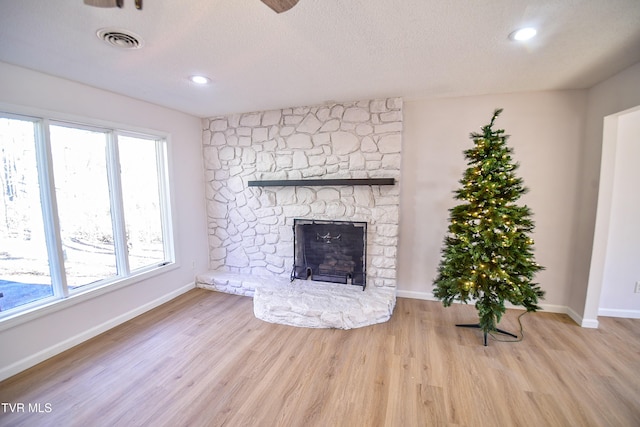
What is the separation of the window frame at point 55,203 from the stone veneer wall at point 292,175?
69 cm

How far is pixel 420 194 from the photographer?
319 centimetres

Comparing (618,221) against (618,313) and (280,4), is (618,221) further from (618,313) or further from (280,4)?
(280,4)

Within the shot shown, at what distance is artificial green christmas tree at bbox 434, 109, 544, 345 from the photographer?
86.0 inches

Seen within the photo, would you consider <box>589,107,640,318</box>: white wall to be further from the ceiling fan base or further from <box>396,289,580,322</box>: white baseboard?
the ceiling fan base

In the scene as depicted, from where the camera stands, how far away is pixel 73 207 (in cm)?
248

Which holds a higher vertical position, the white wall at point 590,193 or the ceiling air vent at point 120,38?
the ceiling air vent at point 120,38

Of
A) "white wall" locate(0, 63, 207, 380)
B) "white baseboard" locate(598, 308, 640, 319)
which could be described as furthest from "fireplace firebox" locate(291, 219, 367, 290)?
"white baseboard" locate(598, 308, 640, 319)

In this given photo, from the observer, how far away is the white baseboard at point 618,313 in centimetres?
276

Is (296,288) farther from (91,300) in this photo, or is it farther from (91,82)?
(91,82)

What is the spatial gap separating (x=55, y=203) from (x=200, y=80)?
1.73 meters

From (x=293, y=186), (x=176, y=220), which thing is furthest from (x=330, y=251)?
(x=176, y=220)

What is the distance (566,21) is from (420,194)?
191 cm

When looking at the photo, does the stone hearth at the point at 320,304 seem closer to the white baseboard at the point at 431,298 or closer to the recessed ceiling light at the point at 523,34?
the white baseboard at the point at 431,298

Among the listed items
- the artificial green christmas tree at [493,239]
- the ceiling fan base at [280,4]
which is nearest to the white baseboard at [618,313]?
the artificial green christmas tree at [493,239]
